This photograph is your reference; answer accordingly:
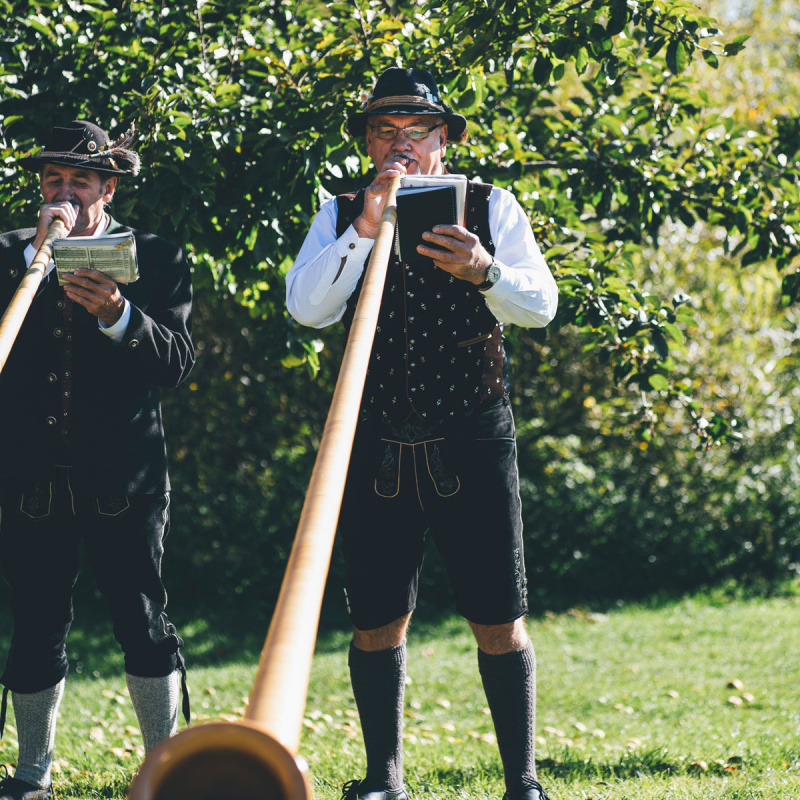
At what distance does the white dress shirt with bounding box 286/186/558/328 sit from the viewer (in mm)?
2773

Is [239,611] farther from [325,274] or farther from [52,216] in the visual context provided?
[325,274]

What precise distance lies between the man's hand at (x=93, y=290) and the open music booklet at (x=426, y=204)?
842 mm

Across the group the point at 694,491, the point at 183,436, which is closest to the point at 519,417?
the point at 694,491

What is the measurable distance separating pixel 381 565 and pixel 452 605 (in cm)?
580

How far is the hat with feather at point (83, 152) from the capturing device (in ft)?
9.93

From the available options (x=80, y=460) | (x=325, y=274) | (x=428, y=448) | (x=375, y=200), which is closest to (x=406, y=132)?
(x=375, y=200)

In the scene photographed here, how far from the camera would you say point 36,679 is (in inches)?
121

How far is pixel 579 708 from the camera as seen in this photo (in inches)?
213

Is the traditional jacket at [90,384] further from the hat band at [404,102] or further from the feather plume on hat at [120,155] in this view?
the hat band at [404,102]

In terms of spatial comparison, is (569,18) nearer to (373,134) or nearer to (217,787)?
(373,134)

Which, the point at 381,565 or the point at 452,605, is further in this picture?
the point at 452,605

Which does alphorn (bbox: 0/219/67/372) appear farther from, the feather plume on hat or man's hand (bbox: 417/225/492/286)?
man's hand (bbox: 417/225/492/286)

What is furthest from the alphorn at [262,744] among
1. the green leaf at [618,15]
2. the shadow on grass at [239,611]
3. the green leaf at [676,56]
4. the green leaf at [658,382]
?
the shadow on grass at [239,611]

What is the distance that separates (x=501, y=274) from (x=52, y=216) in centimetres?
136
